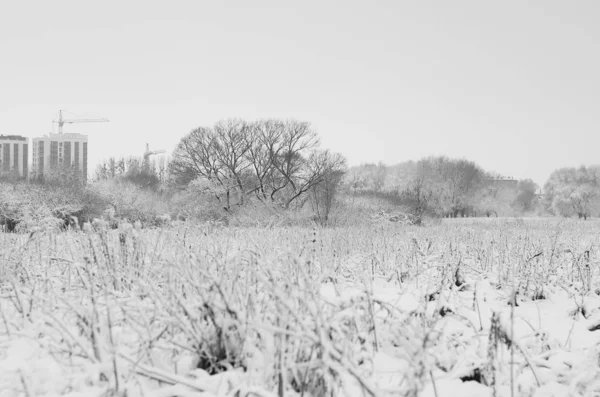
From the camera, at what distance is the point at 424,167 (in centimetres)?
6625

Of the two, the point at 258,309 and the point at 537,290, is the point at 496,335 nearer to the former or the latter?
the point at 258,309

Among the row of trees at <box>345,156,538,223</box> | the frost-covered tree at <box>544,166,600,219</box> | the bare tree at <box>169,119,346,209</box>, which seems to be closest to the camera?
the bare tree at <box>169,119,346,209</box>

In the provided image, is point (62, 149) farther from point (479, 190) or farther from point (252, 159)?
point (479, 190)

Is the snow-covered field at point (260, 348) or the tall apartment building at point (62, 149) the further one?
the tall apartment building at point (62, 149)

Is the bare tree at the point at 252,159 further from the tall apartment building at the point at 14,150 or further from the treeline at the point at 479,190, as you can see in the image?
the tall apartment building at the point at 14,150

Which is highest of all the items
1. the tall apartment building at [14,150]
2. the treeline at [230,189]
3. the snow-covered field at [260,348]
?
the tall apartment building at [14,150]

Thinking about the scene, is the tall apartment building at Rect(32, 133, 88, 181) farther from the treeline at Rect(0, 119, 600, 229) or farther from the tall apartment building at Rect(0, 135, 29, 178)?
the treeline at Rect(0, 119, 600, 229)

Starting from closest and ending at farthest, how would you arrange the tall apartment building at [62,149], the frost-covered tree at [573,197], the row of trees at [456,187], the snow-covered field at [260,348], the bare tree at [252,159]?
the snow-covered field at [260,348] < the bare tree at [252,159] < the frost-covered tree at [573,197] < the row of trees at [456,187] < the tall apartment building at [62,149]

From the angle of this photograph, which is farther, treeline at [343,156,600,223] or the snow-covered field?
treeline at [343,156,600,223]

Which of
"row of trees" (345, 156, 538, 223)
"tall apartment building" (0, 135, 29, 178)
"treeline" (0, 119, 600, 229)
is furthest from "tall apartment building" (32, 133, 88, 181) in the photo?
"row of trees" (345, 156, 538, 223)

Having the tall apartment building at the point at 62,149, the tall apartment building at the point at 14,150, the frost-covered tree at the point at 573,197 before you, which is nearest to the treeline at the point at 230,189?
A: the frost-covered tree at the point at 573,197

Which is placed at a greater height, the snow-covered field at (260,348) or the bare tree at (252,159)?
the bare tree at (252,159)

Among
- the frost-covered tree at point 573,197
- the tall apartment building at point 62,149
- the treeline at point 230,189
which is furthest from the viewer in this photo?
the tall apartment building at point 62,149

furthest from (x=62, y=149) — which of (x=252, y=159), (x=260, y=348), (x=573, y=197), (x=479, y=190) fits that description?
(x=260, y=348)
